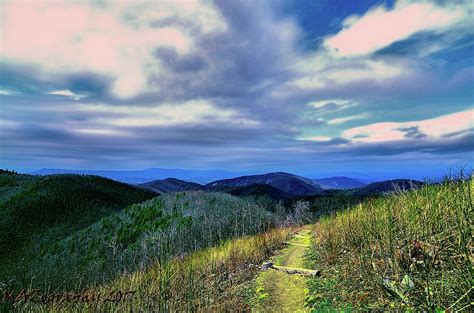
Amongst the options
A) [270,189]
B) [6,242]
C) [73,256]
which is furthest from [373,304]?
[270,189]

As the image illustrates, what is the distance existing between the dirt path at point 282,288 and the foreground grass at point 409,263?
38cm

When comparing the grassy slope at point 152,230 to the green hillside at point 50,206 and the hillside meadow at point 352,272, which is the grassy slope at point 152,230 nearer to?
the hillside meadow at point 352,272

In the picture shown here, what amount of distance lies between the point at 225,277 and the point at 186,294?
2.50 metres

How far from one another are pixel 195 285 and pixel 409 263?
4993mm

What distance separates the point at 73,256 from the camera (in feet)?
74.6

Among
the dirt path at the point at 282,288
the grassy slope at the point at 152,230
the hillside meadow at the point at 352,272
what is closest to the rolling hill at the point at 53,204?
the grassy slope at the point at 152,230

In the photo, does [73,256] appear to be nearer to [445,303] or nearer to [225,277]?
[225,277]

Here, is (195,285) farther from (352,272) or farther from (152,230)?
(152,230)

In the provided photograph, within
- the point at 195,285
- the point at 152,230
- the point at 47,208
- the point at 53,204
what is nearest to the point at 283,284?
the point at 195,285

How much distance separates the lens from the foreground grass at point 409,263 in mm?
4973

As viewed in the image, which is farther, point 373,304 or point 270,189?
point 270,189

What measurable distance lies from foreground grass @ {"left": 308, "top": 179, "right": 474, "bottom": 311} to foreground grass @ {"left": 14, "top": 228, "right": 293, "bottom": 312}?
86.1 inches

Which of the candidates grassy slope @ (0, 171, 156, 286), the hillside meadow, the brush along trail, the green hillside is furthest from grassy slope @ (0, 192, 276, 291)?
the brush along trail

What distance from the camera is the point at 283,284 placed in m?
8.30
